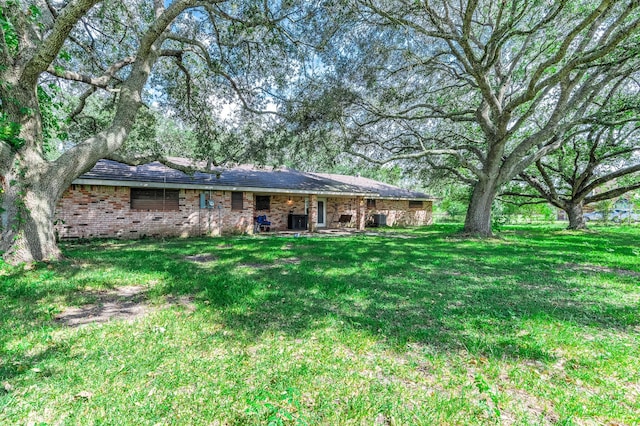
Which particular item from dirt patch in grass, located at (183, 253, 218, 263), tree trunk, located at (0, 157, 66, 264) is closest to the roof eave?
tree trunk, located at (0, 157, 66, 264)

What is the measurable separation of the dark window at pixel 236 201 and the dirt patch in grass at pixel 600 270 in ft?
39.6

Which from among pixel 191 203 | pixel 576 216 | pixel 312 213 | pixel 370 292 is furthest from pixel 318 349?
pixel 576 216

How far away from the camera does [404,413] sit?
201 cm

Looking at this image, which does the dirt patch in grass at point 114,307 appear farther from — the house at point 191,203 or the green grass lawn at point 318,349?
the house at point 191,203

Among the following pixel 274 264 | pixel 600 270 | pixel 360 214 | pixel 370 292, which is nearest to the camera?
pixel 370 292

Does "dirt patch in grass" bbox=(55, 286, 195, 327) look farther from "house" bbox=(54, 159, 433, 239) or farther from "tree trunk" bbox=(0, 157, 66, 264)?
"house" bbox=(54, 159, 433, 239)

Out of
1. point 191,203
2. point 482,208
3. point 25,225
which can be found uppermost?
point 191,203

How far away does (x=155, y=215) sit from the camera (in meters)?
12.0

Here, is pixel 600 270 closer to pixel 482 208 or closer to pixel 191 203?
pixel 482 208

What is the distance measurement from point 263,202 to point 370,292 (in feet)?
39.0

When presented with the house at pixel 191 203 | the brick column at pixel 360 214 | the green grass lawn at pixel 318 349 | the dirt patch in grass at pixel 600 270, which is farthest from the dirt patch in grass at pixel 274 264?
the brick column at pixel 360 214

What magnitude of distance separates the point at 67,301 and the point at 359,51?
10.0 meters

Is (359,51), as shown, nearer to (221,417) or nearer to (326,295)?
(326,295)

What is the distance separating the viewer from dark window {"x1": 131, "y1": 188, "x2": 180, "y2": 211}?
11703 millimetres
